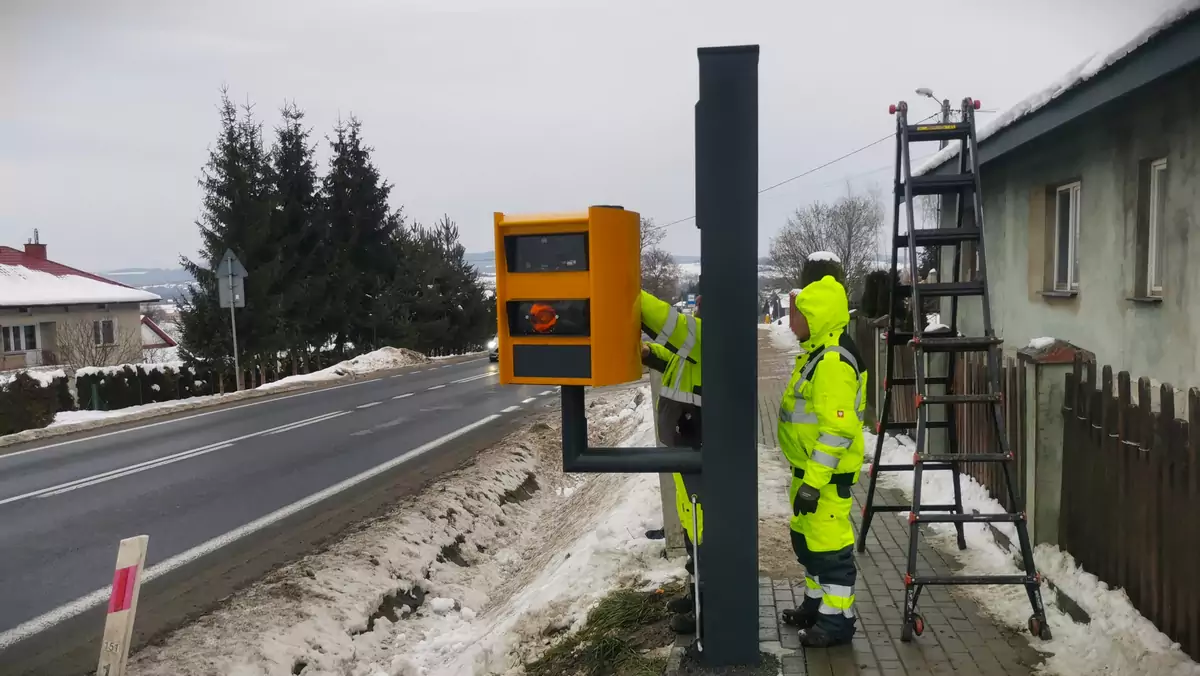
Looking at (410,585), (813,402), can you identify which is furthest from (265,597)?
(813,402)

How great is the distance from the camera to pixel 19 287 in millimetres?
37875

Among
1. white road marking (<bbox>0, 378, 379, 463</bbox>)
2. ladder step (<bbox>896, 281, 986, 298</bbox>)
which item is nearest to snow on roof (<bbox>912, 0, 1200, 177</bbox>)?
ladder step (<bbox>896, 281, 986, 298</bbox>)

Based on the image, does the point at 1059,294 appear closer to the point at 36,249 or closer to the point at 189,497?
the point at 189,497

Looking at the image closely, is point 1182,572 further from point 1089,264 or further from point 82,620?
point 82,620

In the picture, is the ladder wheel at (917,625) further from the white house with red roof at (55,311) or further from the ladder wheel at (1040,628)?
the white house with red roof at (55,311)

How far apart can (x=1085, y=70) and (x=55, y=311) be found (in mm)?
44557

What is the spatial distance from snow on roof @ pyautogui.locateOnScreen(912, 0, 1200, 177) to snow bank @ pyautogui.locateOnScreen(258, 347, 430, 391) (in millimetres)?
17600

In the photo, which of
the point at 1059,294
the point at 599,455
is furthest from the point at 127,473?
the point at 1059,294

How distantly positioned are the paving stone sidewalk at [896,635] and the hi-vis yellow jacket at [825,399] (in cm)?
90

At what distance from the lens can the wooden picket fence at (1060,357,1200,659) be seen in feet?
11.4

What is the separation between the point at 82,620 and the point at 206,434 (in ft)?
25.3

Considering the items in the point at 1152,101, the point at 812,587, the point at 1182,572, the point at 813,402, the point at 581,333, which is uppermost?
the point at 1152,101

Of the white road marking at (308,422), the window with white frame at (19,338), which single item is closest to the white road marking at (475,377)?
the white road marking at (308,422)

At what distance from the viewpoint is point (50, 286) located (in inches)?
1547
